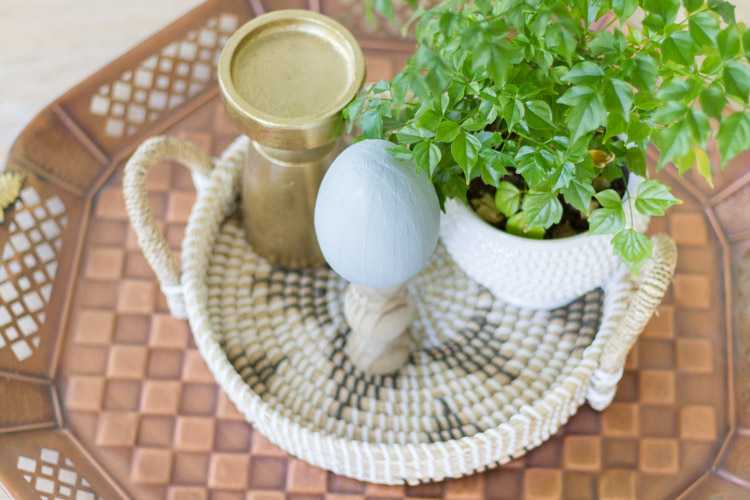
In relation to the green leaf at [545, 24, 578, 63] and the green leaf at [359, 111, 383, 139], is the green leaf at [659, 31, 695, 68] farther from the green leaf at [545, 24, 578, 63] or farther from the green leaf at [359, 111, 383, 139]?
the green leaf at [359, 111, 383, 139]

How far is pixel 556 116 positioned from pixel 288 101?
0.19 meters

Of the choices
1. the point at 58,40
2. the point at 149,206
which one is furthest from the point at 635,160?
the point at 58,40

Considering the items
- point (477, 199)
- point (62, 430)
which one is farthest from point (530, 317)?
point (62, 430)

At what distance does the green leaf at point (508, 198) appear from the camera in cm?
52

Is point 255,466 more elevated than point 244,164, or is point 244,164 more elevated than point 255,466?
point 244,164

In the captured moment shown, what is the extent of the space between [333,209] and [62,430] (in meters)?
0.32

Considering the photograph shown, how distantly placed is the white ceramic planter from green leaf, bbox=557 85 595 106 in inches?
6.2

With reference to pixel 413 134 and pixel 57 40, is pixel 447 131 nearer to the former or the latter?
pixel 413 134

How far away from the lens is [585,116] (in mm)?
366

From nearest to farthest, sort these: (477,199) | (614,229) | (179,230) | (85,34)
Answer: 1. (614,229)
2. (477,199)
3. (179,230)
4. (85,34)

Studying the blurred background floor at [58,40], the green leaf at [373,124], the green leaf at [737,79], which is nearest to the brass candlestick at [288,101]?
the green leaf at [373,124]

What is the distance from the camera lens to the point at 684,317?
65cm

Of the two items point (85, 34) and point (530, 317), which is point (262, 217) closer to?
point (530, 317)

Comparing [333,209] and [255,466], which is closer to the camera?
[333,209]
